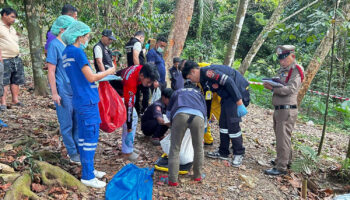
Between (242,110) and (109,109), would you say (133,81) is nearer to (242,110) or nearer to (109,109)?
(109,109)

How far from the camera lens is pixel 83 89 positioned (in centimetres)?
303

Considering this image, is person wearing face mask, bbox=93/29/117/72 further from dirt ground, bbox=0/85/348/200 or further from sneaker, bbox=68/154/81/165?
sneaker, bbox=68/154/81/165

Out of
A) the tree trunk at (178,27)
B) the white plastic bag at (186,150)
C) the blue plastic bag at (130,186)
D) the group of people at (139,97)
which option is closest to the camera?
the group of people at (139,97)

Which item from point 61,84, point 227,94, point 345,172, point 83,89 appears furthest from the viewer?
point 345,172

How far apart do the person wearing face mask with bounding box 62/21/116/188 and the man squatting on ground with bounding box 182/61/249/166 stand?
1.49m

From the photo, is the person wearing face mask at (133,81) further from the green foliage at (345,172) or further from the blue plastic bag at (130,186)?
the green foliage at (345,172)

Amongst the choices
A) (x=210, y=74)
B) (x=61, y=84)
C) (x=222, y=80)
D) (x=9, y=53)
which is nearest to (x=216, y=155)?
(x=222, y=80)

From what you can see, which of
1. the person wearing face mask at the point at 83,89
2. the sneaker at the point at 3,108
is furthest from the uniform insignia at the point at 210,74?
the sneaker at the point at 3,108

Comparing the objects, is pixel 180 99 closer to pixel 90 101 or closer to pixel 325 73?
pixel 90 101

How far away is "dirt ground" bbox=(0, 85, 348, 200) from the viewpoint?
3648 millimetres

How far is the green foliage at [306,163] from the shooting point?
445 cm

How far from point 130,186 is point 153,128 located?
70.9 inches

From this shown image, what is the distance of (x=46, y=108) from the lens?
5969 mm

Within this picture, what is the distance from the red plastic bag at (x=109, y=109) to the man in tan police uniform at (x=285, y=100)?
246 centimetres
